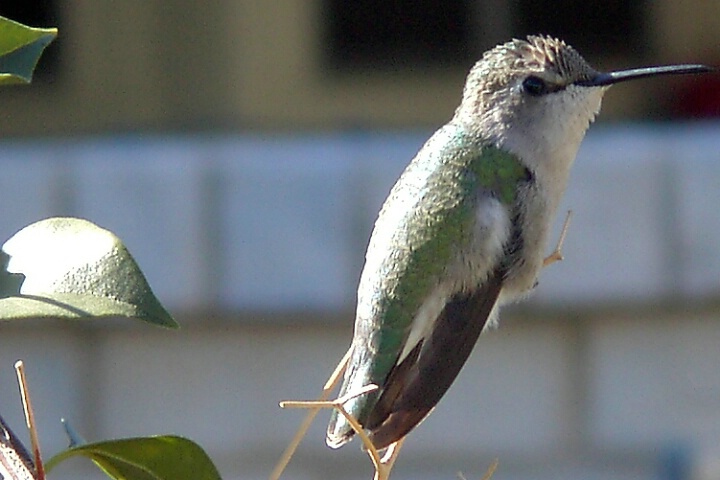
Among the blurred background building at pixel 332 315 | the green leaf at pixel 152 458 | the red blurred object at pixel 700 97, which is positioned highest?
the green leaf at pixel 152 458

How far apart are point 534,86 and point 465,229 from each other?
0.22 meters

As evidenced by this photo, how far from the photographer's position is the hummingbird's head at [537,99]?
4.39 ft

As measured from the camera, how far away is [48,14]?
3.91 metres

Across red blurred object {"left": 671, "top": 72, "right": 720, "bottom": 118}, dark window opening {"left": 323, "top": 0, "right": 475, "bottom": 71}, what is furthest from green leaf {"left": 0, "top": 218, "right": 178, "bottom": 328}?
dark window opening {"left": 323, "top": 0, "right": 475, "bottom": 71}

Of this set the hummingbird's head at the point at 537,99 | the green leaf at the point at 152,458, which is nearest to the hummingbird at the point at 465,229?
the hummingbird's head at the point at 537,99

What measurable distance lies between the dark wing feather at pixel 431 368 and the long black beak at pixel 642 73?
211 mm

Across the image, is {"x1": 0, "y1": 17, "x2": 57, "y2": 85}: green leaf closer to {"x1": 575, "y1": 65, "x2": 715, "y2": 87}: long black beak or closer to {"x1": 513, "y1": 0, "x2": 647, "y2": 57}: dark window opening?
{"x1": 575, "y1": 65, "x2": 715, "y2": 87}: long black beak

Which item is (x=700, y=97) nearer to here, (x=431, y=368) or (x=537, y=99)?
(x=537, y=99)

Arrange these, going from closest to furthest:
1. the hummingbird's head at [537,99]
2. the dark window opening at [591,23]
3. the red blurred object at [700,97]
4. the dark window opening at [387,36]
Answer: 1. the hummingbird's head at [537,99]
2. the red blurred object at [700,97]
3. the dark window opening at [387,36]
4. the dark window opening at [591,23]

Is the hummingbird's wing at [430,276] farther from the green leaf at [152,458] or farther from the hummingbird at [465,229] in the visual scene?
the green leaf at [152,458]

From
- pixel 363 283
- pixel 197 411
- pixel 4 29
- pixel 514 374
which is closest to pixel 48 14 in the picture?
pixel 197 411

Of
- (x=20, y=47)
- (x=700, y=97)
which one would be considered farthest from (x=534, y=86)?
(x=700, y=97)

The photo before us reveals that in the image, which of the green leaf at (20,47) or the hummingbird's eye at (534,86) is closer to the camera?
the green leaf at (20,47)

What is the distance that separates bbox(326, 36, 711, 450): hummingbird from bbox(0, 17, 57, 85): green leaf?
367 millimetres
